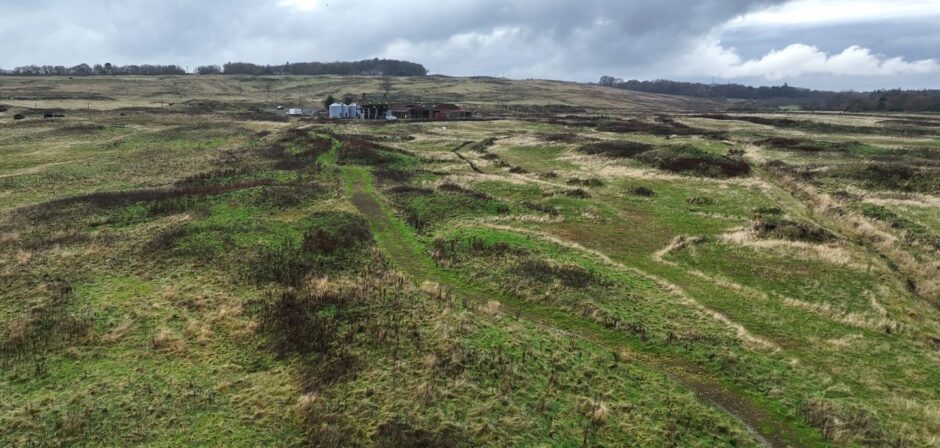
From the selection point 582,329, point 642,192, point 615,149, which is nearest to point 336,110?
point 615,149

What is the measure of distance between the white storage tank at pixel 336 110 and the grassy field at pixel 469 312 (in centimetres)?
7929

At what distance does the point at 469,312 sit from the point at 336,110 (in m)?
Result: 112

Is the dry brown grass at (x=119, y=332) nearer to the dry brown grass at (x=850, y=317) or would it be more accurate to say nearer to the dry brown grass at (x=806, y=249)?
the dry brown grass at (x=850, y=317)

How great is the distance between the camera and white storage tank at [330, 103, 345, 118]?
12169 centimetres

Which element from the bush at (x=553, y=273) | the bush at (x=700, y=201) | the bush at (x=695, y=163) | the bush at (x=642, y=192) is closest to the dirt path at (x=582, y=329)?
the bush at (x=553, y=273)

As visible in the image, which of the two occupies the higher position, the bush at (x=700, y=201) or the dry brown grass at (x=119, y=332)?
the bush at (x=700, y=201)

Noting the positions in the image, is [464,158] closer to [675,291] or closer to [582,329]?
[675,291]

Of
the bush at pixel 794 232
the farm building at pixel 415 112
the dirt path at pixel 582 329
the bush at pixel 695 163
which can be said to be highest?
the farm building at pixel 415 112

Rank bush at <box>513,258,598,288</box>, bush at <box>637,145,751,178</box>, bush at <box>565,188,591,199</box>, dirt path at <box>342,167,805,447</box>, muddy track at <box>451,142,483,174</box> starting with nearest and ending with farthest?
dirt path at <box>342,167,805,447</box>
bush at <box>513,258,598,288</box>
bush at <box>565,188,591,199</box>
bush at <box>637,145,751,178</box>
muddy track at <box>451,142,483,174</box>

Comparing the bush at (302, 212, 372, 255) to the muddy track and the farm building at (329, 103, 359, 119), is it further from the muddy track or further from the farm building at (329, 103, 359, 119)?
the farm building at (329, 103, 359, 119)

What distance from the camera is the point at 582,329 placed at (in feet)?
64.2

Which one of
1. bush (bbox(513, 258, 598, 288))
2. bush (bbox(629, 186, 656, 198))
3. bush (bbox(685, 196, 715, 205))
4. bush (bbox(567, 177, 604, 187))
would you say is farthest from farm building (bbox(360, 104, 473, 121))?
bush (bbox(513, 258, 598, 288))

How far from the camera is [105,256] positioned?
25.6m

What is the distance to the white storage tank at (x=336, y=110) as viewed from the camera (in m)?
122
